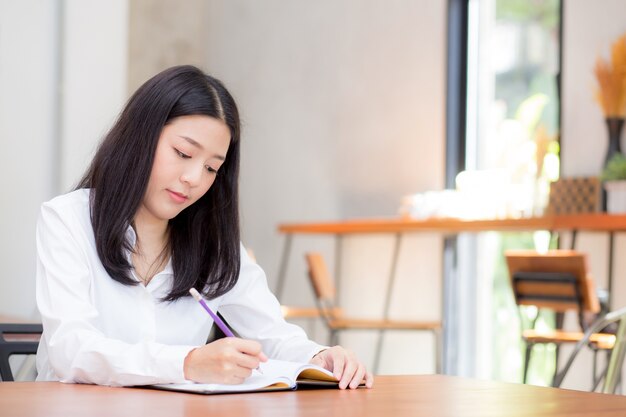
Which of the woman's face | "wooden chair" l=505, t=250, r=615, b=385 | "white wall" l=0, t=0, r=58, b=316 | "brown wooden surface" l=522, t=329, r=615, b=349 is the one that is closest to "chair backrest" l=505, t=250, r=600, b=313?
"wooden chair" l=505, t=250, r=615, b=385

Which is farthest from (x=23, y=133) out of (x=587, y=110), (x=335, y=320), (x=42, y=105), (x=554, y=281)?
(x=587, y=110)

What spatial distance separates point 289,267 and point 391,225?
2.22m

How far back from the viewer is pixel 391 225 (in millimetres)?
5172

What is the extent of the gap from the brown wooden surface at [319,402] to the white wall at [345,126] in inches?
191

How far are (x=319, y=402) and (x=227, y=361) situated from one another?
145 mm

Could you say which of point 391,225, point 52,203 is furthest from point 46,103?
point 391,225

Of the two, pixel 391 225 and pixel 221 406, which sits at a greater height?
pixel 221 406

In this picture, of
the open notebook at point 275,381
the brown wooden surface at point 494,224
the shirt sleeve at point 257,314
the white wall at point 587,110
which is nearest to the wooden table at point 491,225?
the brown wooden surface at point 494,224

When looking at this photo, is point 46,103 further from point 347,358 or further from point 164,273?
point 347,358

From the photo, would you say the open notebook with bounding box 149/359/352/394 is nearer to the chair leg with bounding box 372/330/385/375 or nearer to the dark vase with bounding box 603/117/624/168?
the dark vase with bounding box 603/117/624/168

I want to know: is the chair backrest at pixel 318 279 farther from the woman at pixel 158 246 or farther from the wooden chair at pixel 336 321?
the woman at pixel 158 246

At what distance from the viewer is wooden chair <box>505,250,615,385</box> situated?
13.5 feet

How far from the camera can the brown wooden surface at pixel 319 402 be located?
1.11 meters

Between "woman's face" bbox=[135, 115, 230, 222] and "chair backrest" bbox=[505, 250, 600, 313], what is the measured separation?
2.64 meters
